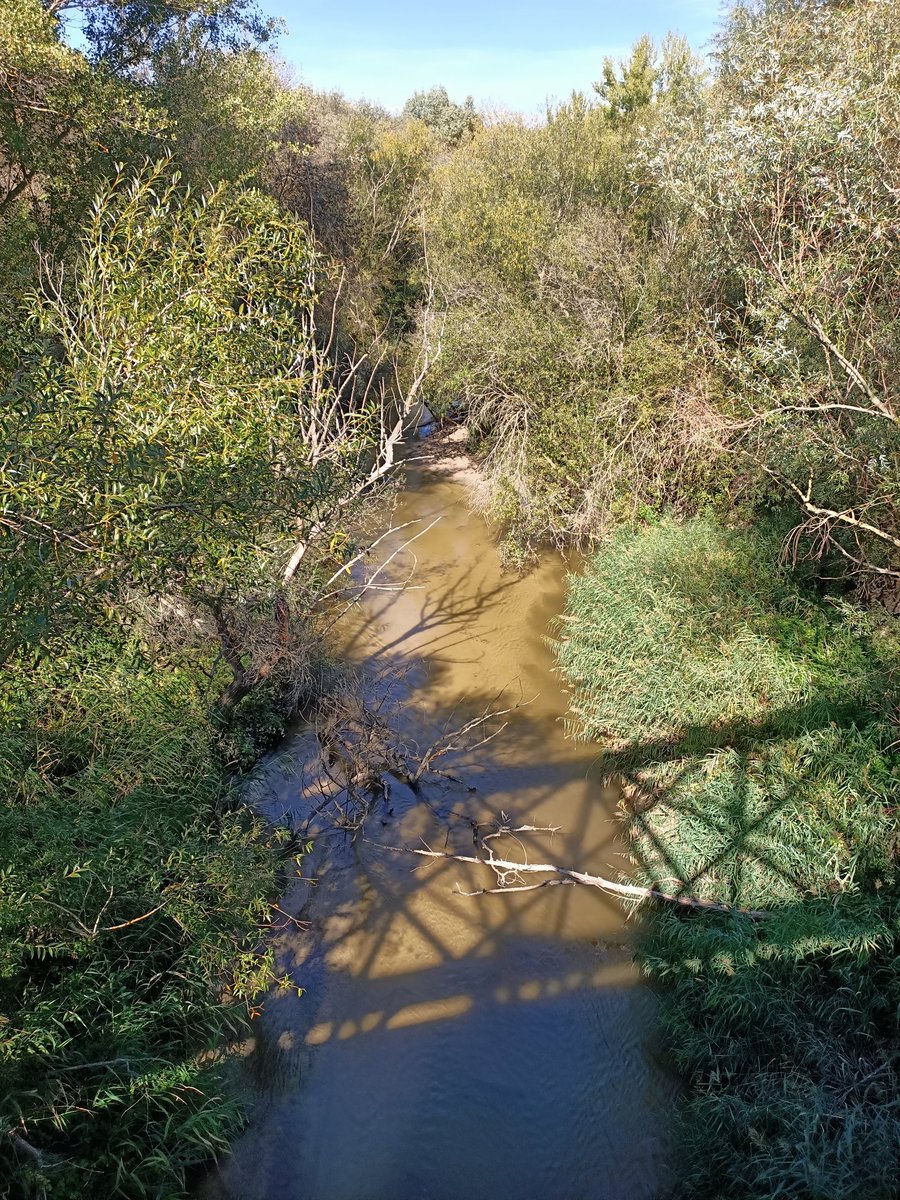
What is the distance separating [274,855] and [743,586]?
6748 mm

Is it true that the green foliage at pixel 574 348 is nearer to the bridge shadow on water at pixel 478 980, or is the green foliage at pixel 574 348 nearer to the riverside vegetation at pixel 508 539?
the riverside vegetation at pixel 508 539

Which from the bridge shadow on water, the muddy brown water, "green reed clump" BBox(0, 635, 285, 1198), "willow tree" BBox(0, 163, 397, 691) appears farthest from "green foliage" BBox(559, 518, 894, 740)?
"green reed clump" BBox(0, 635, 285, 1198)

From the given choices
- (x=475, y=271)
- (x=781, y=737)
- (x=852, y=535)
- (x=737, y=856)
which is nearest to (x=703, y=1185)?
(x=737, y=856)

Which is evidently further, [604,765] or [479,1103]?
[604,765]

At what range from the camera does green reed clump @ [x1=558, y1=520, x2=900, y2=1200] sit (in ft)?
19.5

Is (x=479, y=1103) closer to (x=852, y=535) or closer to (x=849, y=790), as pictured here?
(x=849, y=790)

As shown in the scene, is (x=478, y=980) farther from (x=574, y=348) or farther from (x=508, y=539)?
(x=574, y=348)

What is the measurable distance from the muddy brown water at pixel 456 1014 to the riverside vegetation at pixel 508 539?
439mm

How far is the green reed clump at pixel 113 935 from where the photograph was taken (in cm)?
529

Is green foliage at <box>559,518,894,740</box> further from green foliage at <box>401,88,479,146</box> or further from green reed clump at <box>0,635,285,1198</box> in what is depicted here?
green foliage at <box>401,88,479,146</box>

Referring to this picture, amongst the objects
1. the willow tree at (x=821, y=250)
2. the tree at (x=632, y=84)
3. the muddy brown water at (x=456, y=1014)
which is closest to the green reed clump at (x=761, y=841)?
the muddy brown water at (x=456, y=1014)

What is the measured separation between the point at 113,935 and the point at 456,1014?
3343mm

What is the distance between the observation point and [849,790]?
756 cm

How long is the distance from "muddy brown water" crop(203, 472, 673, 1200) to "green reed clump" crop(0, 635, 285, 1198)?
2.47 ft
